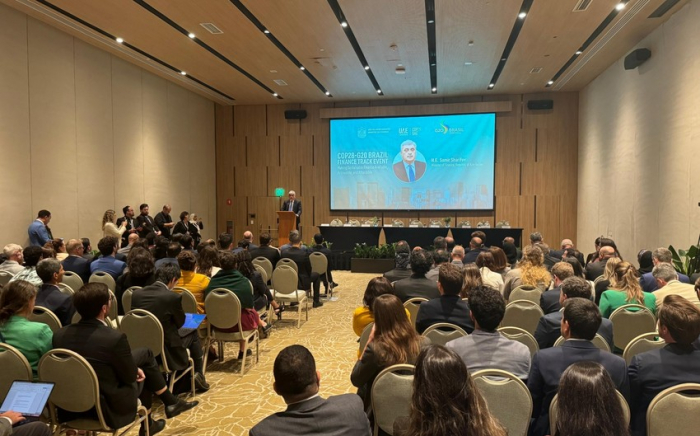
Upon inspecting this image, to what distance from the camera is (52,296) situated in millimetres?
3611

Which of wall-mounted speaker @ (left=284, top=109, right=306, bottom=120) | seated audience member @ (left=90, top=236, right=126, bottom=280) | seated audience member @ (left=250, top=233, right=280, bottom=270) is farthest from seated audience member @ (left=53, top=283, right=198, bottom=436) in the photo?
wall-mounted speaker @ (left=284, top=109, right=306, bottom=120)

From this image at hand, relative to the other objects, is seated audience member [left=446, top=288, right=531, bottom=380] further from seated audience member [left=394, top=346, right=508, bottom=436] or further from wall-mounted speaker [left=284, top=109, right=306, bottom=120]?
wall-mounted speaker [left=284, top=109, right=306, bottom=120]

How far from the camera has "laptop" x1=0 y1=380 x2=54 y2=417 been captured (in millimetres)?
2199

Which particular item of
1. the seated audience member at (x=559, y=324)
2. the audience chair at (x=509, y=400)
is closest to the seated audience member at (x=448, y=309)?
the seated audience member at (x=559, y=324)

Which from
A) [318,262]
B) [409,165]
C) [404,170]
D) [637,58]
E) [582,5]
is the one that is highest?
[582,5]

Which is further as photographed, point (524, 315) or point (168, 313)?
point (524, 315)

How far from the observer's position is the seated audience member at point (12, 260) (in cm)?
503

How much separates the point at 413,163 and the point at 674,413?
38.9 feet

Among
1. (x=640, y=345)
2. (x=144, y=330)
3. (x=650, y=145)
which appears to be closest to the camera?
(x=640, y=345)

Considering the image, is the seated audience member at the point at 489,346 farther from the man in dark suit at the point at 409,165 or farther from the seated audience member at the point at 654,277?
the man in dark suit at the point at 409,165

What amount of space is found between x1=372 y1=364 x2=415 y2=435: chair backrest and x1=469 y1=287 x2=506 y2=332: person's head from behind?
20.3 inches

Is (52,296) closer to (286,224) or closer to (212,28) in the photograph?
(212,28)

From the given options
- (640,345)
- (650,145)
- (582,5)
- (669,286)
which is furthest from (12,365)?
(650,145)

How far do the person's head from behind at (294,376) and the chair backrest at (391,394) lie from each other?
640 millimetres
